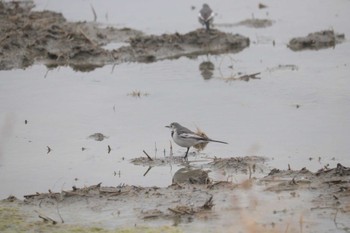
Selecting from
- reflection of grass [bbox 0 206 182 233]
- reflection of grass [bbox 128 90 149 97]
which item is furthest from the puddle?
reflection of grass [bbox 0 206 182 233]

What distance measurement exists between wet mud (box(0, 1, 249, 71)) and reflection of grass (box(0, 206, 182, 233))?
811 cm

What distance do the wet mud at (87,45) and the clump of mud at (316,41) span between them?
1184 millimetres

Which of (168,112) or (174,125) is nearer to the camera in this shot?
(174,125)

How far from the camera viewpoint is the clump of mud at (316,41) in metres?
17.9

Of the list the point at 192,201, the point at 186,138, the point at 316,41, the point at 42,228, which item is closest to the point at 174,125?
the point at 186,138

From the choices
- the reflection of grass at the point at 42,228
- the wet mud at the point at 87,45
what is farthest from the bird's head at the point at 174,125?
the wet mud at the point at 87,45

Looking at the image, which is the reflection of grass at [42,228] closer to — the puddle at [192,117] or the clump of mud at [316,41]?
the puddle at [192,117]

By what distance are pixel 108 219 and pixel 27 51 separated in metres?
9.31

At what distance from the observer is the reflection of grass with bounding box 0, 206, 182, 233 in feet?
28.7

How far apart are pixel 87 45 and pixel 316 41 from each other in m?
5.18

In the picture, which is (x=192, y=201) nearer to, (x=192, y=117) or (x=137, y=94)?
(x=192, y=117)

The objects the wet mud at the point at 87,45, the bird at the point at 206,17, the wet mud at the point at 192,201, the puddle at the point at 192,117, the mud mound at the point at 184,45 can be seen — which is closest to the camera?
the wet mud at the point at 192,201

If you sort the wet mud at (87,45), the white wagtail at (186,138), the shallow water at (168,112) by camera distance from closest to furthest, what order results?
the shallow water at (168,112), the white wagtail at (186,138), the wet mud at (87,45)

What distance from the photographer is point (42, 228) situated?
8.95 metres
